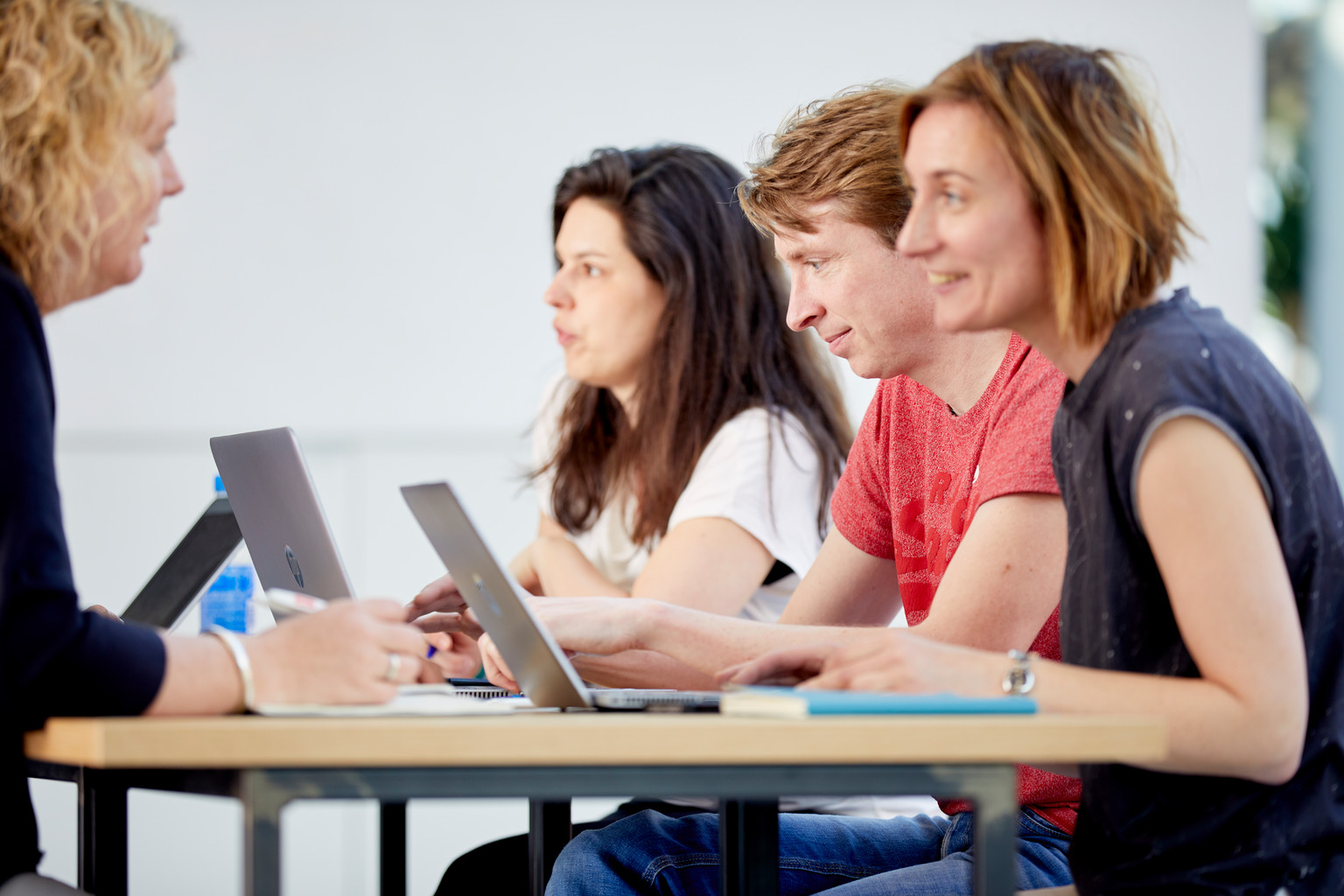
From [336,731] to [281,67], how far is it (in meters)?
3.51

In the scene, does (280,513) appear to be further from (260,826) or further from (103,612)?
(260,826)

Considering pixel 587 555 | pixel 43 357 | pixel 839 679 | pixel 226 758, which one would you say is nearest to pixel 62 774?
pixel 43 357

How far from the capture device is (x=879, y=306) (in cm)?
161

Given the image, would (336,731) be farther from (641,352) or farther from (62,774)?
(641,352)

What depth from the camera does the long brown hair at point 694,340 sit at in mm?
2219

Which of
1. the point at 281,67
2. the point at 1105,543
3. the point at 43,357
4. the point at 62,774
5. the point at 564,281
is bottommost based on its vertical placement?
the point at 62,774

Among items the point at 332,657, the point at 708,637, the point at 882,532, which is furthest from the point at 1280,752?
the point at 882,532

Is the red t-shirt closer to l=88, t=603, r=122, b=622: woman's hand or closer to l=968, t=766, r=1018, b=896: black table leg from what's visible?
l=968, t=766, r=1018, b=896: black table leg

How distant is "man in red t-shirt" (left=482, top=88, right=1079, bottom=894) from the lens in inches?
52.1

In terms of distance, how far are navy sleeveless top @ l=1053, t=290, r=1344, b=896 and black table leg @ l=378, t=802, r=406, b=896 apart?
0.77m

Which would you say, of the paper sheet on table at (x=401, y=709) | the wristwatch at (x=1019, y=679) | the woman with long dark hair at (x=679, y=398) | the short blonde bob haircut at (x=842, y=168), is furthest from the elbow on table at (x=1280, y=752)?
the woman with long dark hair at (x=679, y=398)

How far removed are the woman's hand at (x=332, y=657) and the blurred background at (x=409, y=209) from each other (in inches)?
97.4

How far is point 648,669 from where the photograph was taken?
5.37 ft

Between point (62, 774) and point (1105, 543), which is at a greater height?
point (1105, 543)
